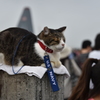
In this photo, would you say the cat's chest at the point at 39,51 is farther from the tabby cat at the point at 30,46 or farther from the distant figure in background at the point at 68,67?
the distant figure in background at the point at 68,67

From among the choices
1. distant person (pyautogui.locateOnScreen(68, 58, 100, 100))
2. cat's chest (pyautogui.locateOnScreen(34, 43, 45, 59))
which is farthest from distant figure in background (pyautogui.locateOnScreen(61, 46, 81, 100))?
distant person (pyautogui.locateOnScreen(68, 58, 100, 100))

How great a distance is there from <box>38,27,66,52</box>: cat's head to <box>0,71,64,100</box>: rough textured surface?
29 centimetres

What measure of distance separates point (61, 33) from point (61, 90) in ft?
Result: 1.91

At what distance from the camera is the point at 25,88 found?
8.54 feet

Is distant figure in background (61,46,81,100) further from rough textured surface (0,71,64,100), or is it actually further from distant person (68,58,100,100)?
distant person (68,58,100,100)

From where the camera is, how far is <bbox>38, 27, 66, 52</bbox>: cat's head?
105 inches

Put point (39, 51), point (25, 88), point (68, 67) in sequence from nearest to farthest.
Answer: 1. point (25, 88)
2. point (39, 51)
3. point (68, 67)

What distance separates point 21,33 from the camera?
291cm

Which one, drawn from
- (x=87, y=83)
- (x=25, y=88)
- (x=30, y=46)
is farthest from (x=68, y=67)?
(x=87, y=83)

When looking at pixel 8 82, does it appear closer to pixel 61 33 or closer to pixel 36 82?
pixel 36 82

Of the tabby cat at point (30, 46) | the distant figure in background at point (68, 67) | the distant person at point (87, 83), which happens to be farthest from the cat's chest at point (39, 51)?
the distant figure in background at point (68, 67)

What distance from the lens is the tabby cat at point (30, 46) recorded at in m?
2.69

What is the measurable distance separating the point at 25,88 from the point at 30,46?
17.4 inches

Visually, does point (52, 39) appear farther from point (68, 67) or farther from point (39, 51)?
point (68, 67)
